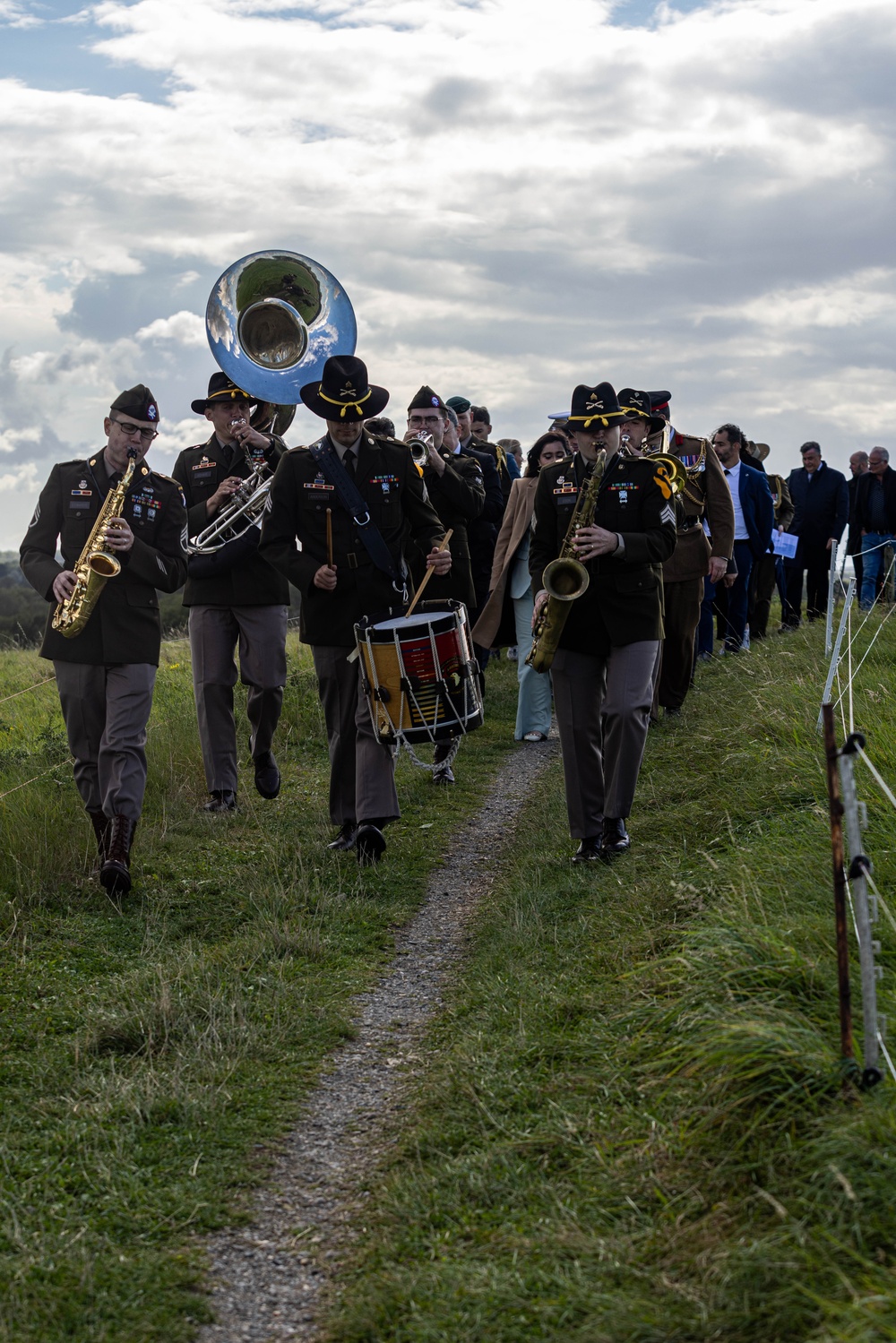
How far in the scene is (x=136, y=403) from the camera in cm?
696

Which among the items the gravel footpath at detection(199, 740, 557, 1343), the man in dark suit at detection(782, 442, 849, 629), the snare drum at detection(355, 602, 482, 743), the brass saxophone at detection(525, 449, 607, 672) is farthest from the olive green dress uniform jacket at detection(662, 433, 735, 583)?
the man in dark suit at detection(782, 442, 849, 629)

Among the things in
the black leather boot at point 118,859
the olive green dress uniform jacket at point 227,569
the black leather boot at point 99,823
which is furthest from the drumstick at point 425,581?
the black leather boot at point 99,823

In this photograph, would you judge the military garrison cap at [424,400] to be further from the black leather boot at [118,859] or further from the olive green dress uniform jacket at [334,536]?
the black leather boot at [118,859]

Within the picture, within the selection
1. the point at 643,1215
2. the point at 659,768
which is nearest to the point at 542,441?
the point at 659,768

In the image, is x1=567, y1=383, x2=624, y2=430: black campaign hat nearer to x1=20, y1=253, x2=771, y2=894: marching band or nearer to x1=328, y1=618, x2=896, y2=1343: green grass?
x1=20, y1=253, x2=771, y2=894: marching band

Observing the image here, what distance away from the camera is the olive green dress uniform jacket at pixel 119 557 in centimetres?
691

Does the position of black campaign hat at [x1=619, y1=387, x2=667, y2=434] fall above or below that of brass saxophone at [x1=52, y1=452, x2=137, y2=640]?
above

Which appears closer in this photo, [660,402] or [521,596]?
[521,596]

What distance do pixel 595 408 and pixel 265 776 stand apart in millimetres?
3261

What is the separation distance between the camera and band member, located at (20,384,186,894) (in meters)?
6.84

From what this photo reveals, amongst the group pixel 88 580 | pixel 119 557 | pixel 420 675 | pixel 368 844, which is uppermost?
pixel 119 557

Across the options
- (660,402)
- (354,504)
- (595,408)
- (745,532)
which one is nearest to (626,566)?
(595,408)

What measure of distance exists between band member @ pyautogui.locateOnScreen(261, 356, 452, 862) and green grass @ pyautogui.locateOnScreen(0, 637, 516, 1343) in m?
0.52

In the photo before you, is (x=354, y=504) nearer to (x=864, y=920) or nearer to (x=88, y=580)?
(x=88, y=580)
